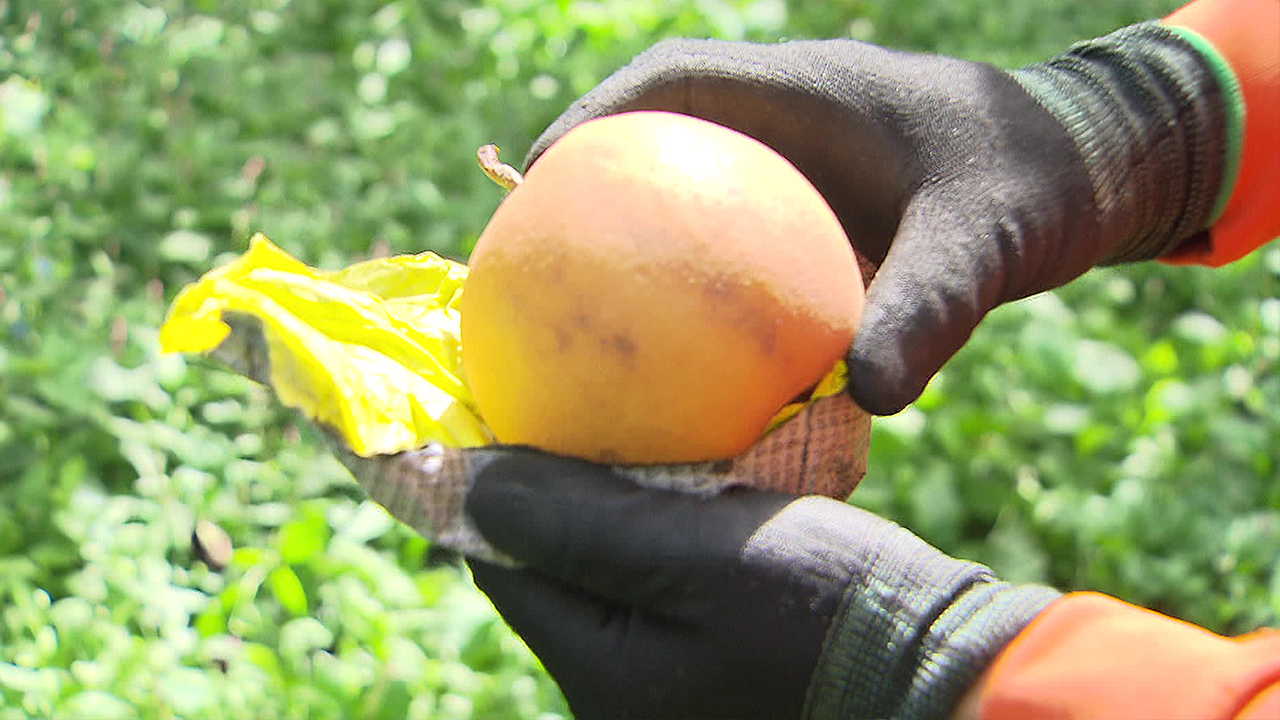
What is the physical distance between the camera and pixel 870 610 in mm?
1070

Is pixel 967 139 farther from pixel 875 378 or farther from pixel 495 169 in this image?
pixel 495 169

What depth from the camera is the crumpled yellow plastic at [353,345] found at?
118 cm

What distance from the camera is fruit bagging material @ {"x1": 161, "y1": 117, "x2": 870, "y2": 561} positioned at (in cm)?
115

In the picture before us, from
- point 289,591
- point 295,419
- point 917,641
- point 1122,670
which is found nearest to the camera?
point 1122,670

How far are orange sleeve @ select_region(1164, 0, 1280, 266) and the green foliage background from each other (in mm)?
654

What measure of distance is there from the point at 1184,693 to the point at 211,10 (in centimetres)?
308

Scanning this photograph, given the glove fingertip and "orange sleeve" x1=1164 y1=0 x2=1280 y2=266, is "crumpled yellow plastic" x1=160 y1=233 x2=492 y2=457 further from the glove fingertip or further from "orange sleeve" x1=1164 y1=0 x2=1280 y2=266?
"orange sleeve" x1=1164 y1=0 x2=1280 y2=266

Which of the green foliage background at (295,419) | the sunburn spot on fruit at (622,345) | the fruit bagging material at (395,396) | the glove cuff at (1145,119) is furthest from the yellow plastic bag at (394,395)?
the green foliage background at (295,419)

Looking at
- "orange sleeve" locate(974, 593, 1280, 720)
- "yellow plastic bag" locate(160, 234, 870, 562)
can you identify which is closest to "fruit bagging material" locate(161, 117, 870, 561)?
"yellow plastic bag" locate(160, 234, 870, 562)

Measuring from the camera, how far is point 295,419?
2.26 m

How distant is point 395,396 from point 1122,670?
0.73m

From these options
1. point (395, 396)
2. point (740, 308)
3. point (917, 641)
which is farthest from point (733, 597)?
point (395, 396)

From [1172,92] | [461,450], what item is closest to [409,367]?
Answer: [461,450]

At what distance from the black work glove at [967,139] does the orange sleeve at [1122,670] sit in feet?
1.04
